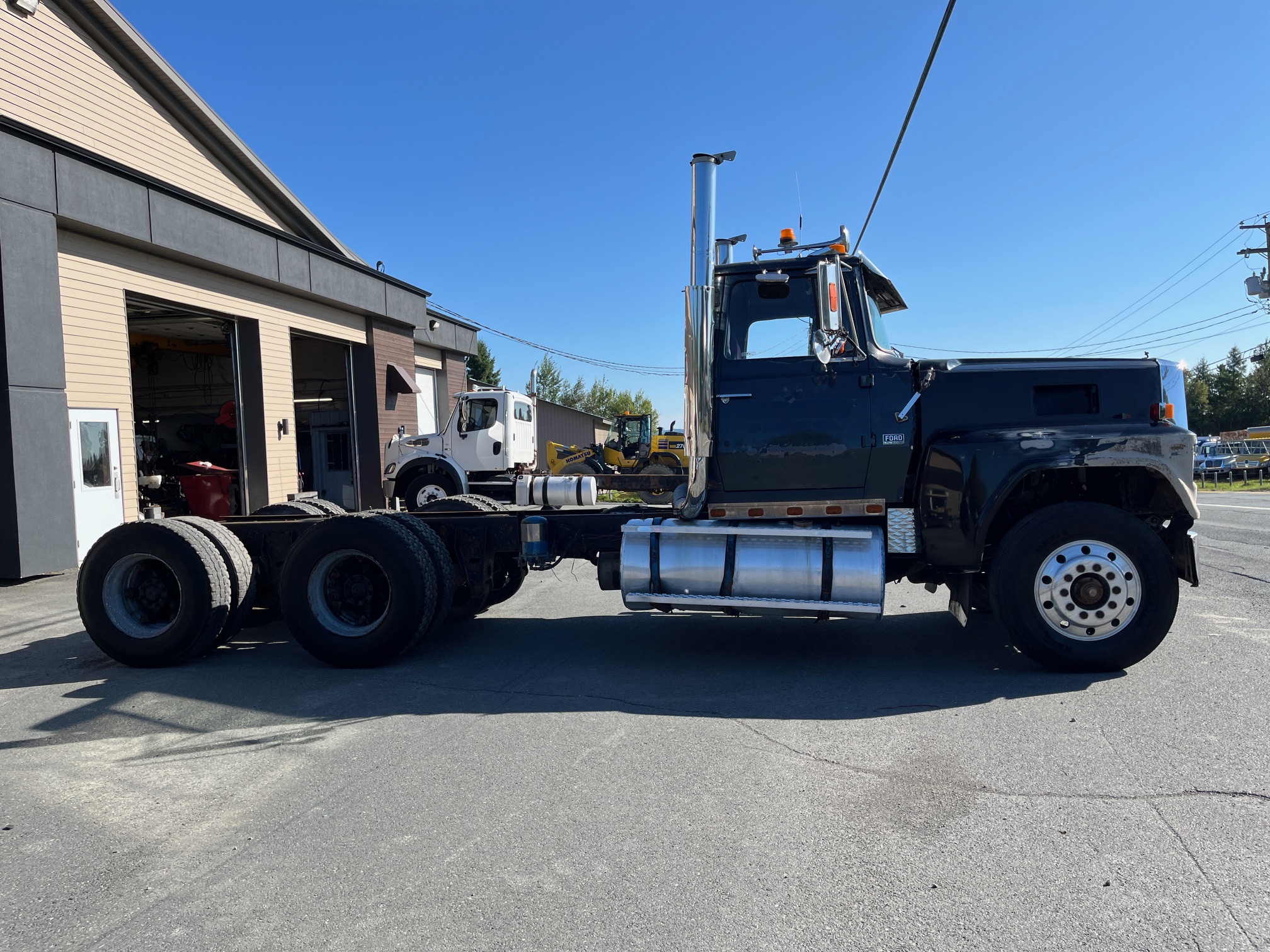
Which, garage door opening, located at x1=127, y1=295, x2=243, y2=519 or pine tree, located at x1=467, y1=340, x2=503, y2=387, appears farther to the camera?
pine tree, located at x1=467, y1=340, x2=503, y2=387

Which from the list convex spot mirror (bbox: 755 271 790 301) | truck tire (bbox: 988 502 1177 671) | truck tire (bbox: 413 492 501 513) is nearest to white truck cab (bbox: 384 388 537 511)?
truck tire (bbox: 413 492 501 513)

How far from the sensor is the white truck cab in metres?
17.7

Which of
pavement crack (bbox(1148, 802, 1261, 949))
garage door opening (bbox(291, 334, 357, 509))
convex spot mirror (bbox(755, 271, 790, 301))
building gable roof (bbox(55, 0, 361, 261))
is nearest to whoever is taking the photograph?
pavement crack (bbox(1148, 802, 1261, 949))

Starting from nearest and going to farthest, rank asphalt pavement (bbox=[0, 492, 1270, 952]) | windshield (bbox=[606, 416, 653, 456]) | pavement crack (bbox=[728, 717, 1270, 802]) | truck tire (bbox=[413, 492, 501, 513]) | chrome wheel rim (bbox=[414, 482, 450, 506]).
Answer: asphalt pavement (bbox=[0, 492, 1270, 952]) < pavement crack (bbox=[728, 717, 1270, 802]) < truck tire (bbox=[413, 492, 501, 513]) < chrome wheel rim (bbox=[414, 482, 450, 506]) < windshield (bbox=[606, 416, 653, 456])

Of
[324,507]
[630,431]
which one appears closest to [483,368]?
[630,431]

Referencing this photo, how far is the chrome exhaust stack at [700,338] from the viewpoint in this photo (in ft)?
18.2

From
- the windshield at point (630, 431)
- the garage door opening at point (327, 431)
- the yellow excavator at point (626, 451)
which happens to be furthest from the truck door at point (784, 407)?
the windshield at point (630, 431)

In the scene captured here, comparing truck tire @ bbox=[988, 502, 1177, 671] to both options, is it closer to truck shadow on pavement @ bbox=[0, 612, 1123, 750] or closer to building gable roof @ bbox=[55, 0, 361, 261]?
truck shadow on pavement @ bbox=[0, 612, 1123, 750]

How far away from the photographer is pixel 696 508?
6074 mm

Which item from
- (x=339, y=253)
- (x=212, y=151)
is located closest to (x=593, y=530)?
(x=212, y=151)

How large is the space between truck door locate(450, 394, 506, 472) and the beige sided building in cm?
273

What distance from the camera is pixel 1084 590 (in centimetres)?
533

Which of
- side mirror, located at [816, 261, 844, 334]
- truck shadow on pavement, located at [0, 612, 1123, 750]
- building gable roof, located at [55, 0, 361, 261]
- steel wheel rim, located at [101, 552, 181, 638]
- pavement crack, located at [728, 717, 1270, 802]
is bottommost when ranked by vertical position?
truck shadow on pavement, located at [0, 612, 1123, 750]

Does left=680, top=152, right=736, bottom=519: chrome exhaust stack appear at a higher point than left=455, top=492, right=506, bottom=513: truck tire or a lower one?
higher
